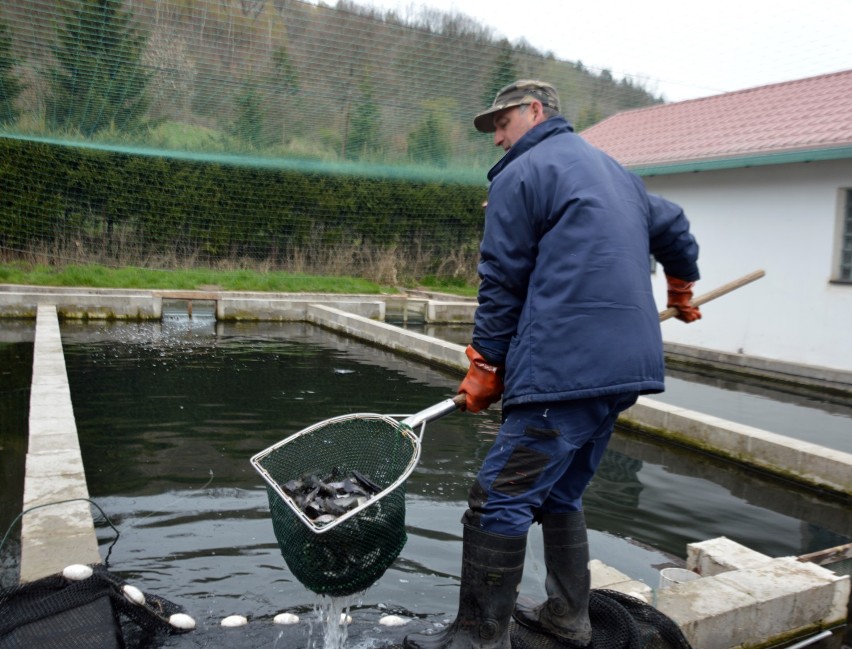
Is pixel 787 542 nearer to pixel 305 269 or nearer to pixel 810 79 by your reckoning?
pixel 810 79

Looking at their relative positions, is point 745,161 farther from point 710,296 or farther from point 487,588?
point 487,588

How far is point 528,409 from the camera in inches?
96.6

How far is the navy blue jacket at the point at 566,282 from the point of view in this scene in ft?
7.85

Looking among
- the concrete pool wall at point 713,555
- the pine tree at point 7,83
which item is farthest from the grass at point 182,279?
the concrete pool wall at point 713,555

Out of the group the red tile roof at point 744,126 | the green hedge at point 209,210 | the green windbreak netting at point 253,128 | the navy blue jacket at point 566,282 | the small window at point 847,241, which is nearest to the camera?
the navy blue jacket at point 566,282

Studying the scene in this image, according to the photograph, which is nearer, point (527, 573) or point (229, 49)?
point (527, 573)

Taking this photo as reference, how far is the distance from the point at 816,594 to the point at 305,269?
19.5 meters

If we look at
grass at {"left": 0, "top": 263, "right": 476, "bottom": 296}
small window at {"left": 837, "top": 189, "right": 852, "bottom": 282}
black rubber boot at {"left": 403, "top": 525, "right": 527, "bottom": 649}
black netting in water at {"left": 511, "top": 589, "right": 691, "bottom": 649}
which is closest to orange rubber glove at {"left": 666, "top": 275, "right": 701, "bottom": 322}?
black netting in water at {"left": 511, "top": 589, "right": 691, "bottom": 649}

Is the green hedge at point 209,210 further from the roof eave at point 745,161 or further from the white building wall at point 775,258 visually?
the white building wall at point 775,258

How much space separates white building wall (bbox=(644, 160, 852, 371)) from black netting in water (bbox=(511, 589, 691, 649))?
347 inches

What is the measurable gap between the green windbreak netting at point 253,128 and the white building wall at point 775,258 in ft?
21.1

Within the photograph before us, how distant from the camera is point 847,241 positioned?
34.3 ft

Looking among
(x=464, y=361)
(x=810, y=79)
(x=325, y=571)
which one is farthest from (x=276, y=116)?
(x=325, y=571)

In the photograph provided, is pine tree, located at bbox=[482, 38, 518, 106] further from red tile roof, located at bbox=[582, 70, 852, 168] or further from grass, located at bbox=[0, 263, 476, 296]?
grass, located at bbox=[0, 263, 476, 296]
